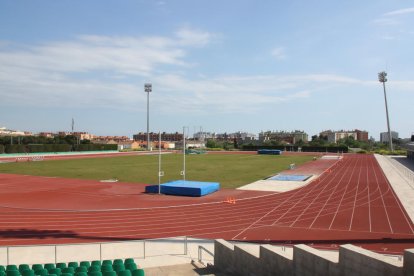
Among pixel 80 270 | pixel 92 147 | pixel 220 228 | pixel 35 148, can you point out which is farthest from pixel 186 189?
pixel 92 147

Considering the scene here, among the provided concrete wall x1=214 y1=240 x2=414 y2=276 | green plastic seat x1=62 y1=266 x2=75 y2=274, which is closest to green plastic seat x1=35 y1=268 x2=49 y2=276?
green plastic seat x1=62 y1=266 x2=75 y2=274

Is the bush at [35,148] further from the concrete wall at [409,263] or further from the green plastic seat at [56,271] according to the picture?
the concrete wall at [409,263]

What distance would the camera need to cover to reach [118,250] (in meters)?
13.8

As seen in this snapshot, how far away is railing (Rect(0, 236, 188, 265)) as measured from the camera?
1316 cm

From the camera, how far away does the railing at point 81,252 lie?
13.2m

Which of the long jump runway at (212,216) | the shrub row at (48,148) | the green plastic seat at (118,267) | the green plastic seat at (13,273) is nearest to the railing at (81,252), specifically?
the long jump runway at (212,216)

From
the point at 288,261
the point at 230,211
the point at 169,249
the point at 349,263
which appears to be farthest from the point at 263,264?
the point at 230,211

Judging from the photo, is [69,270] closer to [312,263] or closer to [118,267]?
[118,267]

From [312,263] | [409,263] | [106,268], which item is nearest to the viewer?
[409,263]

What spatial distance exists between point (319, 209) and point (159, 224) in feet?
32.0

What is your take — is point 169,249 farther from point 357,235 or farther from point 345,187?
point 345,187

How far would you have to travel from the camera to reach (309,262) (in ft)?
27.5

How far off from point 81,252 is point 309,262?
8.74 meters

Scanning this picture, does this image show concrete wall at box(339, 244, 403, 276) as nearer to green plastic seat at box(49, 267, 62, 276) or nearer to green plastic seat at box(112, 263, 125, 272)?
green plastic seat at box(112, 263, 125, 272)
